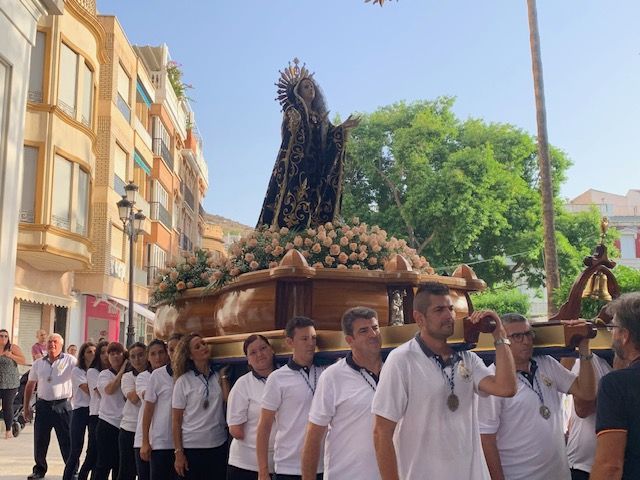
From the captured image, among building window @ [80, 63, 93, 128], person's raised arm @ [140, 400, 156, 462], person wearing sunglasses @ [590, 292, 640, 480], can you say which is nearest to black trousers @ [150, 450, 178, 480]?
person's raised arm @ [140, 400, 156, 462]

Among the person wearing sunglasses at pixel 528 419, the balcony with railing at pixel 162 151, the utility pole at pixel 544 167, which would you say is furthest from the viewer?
the balcony with railing at pixel 162 151

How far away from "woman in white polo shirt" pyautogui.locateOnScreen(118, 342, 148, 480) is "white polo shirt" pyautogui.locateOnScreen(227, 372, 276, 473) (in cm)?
267

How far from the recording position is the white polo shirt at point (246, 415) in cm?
594

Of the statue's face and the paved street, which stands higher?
the statue's face

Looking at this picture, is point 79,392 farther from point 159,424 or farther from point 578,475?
point 578,475

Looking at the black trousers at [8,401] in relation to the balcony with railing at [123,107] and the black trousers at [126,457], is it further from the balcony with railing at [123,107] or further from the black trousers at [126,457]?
the balcony with railing at [123,107]

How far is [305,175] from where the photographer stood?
8.16 metres

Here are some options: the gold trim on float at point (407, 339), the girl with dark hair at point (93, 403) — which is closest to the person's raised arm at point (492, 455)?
the gold trim on float at point (407, 339)

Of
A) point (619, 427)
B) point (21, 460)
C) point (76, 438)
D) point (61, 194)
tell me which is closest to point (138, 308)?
point (61, 194)

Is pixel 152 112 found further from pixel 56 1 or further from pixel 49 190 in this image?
pixel 56 1

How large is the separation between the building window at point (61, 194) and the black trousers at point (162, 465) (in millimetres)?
18058

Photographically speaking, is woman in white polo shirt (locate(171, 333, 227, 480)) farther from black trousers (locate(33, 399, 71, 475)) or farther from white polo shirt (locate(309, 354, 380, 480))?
black trousers (locate(33, 399, 71, 475))

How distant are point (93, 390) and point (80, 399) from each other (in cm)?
57

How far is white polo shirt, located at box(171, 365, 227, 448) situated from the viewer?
7.01m
